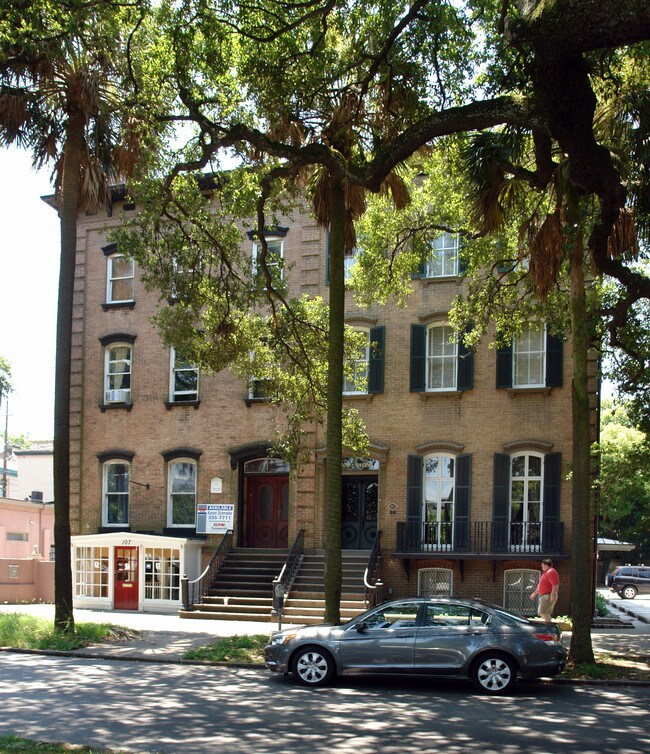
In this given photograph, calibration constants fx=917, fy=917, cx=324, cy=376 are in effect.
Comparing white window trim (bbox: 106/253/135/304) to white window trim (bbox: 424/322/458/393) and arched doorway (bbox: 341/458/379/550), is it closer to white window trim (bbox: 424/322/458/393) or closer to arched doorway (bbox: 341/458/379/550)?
arched doorway (bbox: 341/458/379/550)

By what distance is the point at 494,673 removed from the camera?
13008mm

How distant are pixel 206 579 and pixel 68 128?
41.0 feet

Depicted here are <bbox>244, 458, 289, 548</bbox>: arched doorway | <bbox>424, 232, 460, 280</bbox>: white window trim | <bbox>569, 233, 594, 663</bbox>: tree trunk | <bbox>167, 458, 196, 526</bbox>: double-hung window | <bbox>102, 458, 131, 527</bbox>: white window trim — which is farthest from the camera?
<bbox>102, 458, 131, 527</bbox>: white window trim

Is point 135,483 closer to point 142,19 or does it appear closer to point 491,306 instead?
point 491,306

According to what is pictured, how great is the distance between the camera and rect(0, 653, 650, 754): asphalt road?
9586 millimetres

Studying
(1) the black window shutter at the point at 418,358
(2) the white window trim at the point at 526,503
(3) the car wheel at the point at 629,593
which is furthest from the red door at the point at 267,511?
(3) the car wheel at the point at 629,593

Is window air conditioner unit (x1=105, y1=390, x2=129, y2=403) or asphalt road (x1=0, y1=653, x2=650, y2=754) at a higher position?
window air conditioner unit (x1=105, y1=390, x2=129, y2=403)

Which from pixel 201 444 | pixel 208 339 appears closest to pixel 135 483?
pixel 201 444

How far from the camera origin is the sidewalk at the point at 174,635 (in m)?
17.4

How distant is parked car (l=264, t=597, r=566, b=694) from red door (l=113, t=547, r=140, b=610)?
14.0m

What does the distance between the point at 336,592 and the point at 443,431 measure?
9.35 metres

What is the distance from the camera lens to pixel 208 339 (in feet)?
71.5

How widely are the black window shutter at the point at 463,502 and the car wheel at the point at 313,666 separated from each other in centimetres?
1100

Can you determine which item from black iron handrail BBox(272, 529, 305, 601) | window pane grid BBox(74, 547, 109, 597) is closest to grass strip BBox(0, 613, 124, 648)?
black iron handrail BBox(272, 529, 305, 601)
